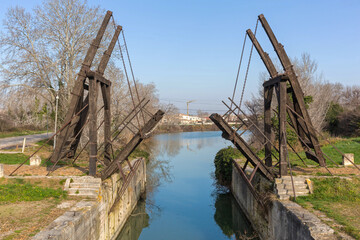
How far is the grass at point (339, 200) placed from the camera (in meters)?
7.10

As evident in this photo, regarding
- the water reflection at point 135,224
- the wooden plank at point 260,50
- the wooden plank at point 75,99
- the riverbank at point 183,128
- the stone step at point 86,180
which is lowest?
the water reflection at point 135,224

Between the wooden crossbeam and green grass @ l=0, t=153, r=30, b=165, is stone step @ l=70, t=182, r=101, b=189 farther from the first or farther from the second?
the wooden crossbeam

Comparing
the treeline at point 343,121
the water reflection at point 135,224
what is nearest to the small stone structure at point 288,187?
the water reflection at point 135,224

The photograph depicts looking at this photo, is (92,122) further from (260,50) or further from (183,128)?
(183,128)

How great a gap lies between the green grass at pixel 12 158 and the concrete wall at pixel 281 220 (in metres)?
11.0

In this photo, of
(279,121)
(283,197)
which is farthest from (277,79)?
(283,197)

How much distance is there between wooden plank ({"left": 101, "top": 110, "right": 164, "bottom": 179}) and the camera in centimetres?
1014

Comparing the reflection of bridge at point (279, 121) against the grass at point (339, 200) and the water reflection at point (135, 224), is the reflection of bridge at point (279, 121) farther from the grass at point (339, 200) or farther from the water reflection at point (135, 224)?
the water reflection at point (135, 224)

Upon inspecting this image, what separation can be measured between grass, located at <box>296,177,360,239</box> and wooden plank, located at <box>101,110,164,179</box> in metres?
5.28

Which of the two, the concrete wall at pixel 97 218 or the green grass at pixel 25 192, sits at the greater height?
the green grass at pixel 25 192

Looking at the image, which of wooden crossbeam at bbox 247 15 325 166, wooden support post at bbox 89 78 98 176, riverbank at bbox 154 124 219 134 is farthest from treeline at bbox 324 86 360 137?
riverbank at bbox 154 124 219 134

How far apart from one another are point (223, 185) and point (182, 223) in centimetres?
629

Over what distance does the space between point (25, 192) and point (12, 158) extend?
7.07 m

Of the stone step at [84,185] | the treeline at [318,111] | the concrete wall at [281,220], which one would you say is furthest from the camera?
the treeline at [318,111]
